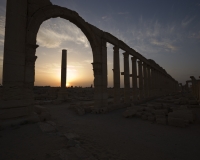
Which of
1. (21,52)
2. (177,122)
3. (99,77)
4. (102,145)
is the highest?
(21,52)

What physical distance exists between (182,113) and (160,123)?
58.7 inches

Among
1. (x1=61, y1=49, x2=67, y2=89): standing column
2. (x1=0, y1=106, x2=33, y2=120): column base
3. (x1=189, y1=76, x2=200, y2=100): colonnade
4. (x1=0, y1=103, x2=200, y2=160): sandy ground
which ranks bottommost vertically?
(x1=0, y1=103, x2=200, y2=160): sandy ground

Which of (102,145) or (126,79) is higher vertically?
(126,79)

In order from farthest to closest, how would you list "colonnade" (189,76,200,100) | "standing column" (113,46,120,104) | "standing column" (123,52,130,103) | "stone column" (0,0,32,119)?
"colonnade" (189,76,200,100)
"standing column" (123,52,130,103)
"standing column" (113,46,120,104)
"stone column" (0,0,32,119)

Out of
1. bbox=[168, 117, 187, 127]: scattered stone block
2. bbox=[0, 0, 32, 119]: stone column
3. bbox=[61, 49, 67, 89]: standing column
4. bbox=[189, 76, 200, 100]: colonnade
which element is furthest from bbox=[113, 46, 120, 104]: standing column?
bbox=[189, 76, 200, 100]: colonnade

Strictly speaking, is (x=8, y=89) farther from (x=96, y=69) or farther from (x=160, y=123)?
(x=160, y=123)

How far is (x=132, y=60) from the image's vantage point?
16.9 metres

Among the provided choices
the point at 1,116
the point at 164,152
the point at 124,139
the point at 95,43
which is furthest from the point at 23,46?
the point at 164,152

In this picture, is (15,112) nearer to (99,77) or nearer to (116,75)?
(99,77)

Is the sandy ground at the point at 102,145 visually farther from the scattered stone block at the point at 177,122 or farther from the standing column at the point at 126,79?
the standing column at the point at 126,79

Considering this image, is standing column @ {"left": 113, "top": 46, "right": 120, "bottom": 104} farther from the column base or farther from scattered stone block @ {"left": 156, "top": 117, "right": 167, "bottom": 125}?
the column base

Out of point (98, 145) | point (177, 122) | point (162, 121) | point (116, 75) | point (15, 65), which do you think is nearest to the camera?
point (98, 145)

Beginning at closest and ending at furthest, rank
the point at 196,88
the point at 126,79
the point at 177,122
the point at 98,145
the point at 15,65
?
1. the point at 98,145
2. the point at 15,65
3. the point at 177,122
4. the point at 126,79
5. the point at 196,88

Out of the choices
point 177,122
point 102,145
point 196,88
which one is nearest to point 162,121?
point 177,122
